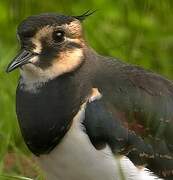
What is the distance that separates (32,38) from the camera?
5.90m

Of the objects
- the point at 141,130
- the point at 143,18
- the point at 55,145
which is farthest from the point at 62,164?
the point at 143,18

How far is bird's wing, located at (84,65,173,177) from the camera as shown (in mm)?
5852

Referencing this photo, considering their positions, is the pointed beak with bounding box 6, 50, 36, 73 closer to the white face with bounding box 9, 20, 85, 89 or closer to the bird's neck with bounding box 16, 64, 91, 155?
the white face with bounding box 9, 20, 85, 89

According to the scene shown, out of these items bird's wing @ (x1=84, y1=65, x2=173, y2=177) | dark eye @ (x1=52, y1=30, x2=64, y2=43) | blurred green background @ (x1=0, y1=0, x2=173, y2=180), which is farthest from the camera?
blurred green background @ (x1=0, y1=0, x2=173, y2=180)

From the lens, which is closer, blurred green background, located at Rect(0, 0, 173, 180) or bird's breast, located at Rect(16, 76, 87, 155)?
bird's breast, located at Rect(16, 76, 87, 155)

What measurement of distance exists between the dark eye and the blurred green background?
1.07 meters

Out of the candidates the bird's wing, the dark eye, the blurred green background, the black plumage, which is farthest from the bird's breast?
the blurred green background

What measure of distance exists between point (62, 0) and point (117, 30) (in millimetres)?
536

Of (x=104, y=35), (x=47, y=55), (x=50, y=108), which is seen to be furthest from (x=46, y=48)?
(x=104, y=35)

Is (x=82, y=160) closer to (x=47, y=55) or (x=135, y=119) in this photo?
(x=135, y=119)

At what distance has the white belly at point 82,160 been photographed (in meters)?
5.74

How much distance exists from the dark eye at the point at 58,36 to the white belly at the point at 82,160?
43 cm

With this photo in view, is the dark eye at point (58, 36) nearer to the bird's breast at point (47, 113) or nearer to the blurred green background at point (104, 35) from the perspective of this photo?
the bird's breast at point (47, 113)

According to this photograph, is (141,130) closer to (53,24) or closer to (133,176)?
(133,176)
